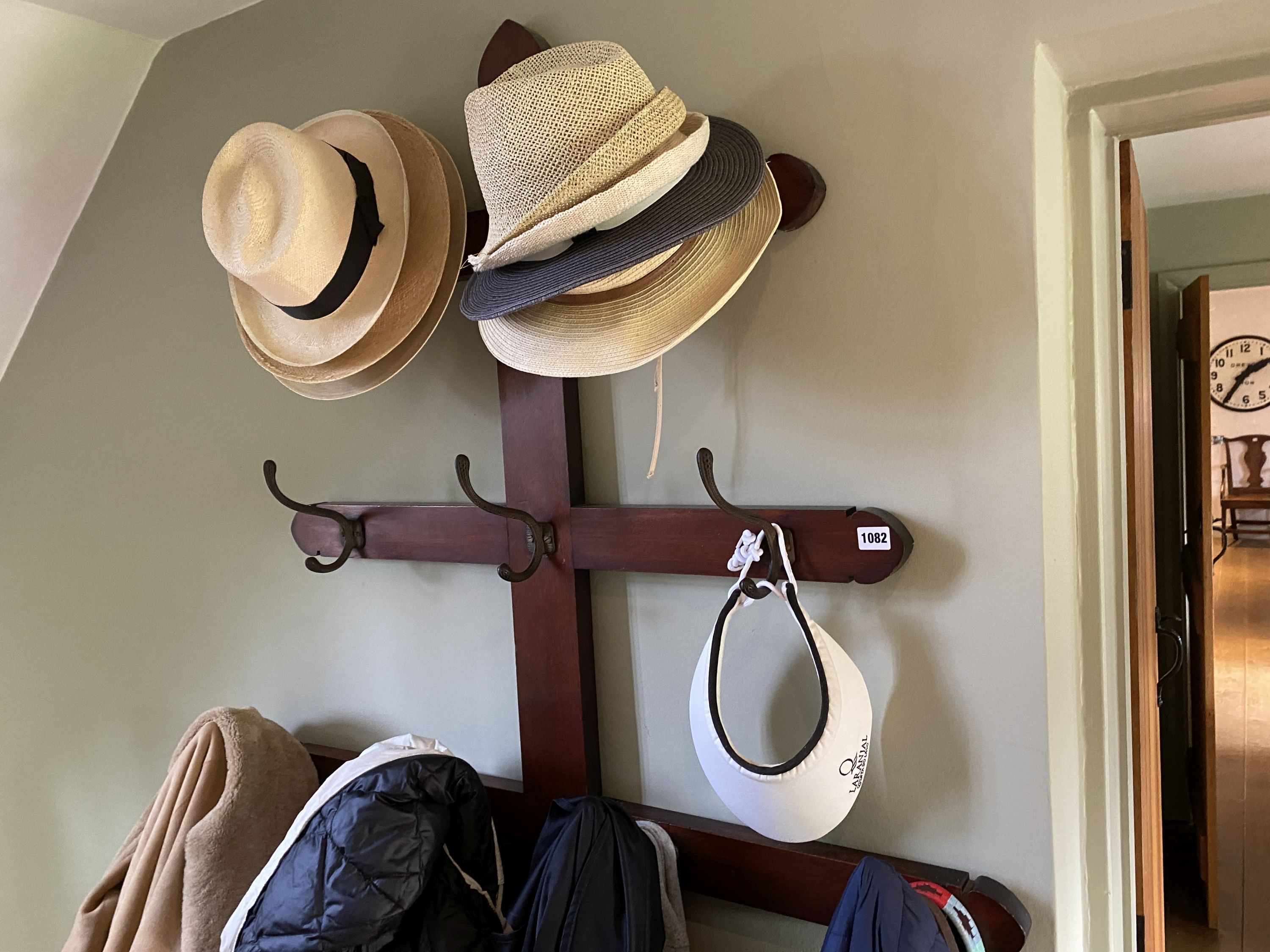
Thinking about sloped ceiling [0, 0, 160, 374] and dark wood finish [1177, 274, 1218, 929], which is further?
dark wood finish [1177, 274, 1218, 929]

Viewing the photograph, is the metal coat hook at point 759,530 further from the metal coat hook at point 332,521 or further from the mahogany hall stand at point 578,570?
the metal coat hook at point 332,521

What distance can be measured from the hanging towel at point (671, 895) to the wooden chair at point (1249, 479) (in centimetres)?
A: 658

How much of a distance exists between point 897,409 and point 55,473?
150 cm

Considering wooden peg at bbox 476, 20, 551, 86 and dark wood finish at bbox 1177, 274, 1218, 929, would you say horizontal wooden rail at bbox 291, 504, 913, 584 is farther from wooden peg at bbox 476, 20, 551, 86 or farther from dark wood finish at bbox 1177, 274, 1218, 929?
dark wood finish at bbox 1177, 274, 1218, 929

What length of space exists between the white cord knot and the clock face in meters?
5.63

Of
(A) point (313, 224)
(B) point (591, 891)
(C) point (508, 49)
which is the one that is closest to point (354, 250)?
(A) point (313, 224)

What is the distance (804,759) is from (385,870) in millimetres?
457

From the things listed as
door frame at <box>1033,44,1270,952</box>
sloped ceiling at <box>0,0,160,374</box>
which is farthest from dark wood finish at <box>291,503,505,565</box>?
sloped ceiling at <box>0,0,160,374</box>

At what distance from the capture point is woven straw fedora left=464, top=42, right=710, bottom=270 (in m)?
0.67

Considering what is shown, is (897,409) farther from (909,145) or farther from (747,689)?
(747,689)

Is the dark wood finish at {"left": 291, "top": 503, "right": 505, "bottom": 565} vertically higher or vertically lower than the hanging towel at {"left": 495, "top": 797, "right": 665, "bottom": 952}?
higher

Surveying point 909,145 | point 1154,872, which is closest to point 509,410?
point 909,145

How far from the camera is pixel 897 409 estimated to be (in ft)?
2.74

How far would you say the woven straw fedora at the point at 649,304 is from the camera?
0.77 m
